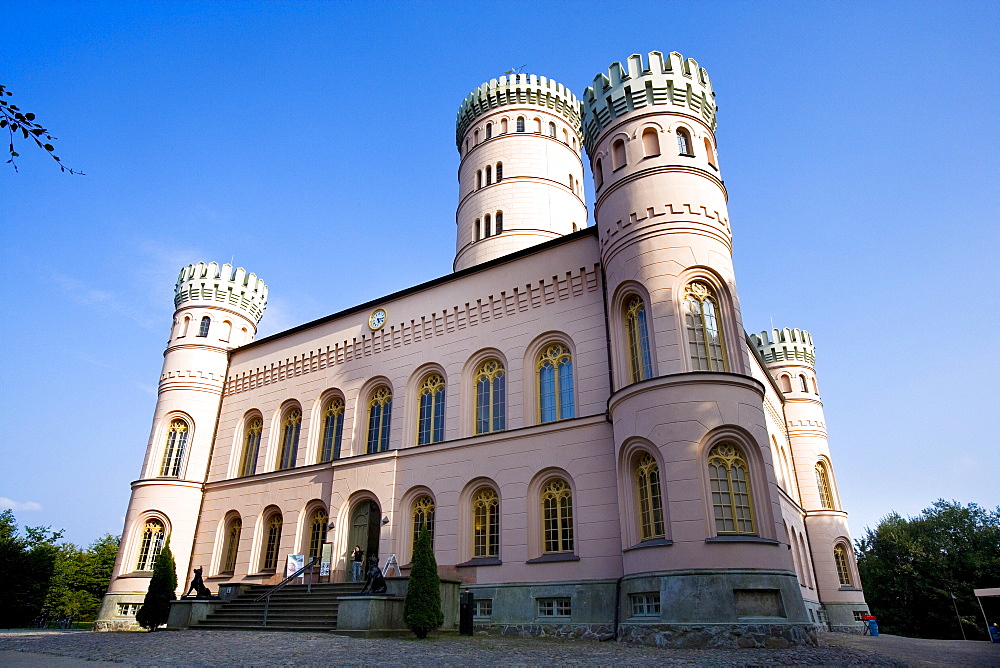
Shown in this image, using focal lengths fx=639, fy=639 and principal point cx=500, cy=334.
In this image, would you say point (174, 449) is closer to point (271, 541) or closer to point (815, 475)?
point (271, 541)

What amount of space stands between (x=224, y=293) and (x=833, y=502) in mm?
32747

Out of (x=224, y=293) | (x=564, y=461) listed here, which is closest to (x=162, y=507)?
(x=224, y=293)

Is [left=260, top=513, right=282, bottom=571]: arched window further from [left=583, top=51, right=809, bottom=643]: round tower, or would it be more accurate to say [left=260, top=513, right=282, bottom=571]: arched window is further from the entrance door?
[left=583, top=51, right=809, bottom=643]: round tower

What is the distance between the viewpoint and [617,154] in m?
20.5

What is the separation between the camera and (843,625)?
2977cm

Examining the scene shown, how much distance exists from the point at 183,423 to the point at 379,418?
10779 mm

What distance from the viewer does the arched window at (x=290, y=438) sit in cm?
2689

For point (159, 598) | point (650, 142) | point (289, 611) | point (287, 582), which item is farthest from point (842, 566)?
point (159, 598)

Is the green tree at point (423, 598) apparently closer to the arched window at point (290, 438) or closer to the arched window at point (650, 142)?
the arched window at point (290, 438)

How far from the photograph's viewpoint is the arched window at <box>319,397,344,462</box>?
1001 inches

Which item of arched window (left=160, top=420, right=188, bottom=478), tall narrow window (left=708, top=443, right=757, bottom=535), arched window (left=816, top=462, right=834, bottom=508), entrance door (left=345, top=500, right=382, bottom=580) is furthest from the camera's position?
arched window (left=816, top=462, right=834, bottom=508)

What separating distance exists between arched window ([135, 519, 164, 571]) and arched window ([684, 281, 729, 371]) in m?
Answer: 23.3

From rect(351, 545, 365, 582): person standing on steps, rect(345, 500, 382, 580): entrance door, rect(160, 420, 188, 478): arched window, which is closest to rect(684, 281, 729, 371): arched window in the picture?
rect(345, 500, 382, 580): entrance door

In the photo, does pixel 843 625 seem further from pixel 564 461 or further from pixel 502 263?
pixel 502 263
